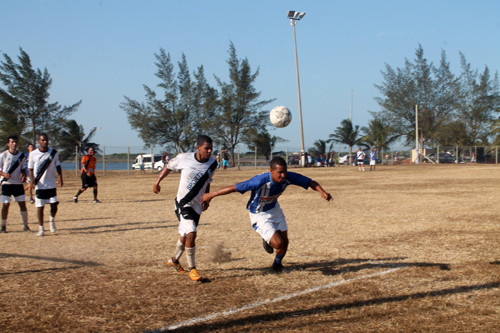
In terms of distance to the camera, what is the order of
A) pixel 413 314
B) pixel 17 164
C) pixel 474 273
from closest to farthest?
pixel 413 314
pixel 474 273
pixel 17 164

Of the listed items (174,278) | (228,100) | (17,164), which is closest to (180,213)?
(174,278)

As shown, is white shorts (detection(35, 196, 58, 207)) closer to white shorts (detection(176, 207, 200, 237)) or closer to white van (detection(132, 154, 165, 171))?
white shorts (detection(176, 207, 200, 237))

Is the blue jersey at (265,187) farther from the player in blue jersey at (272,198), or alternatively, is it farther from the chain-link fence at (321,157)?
the chain-link fence at (321,157)

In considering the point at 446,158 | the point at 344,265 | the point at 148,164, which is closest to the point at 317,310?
the point at 344,265

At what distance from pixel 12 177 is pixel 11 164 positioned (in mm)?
314

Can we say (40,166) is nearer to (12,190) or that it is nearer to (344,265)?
(12,190)

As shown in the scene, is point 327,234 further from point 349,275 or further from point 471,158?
point 471,158

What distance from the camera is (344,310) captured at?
4.68m

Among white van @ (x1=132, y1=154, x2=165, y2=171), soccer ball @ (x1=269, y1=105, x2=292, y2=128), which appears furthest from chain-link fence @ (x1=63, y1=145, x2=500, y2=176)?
soccer ball @ (x1=269, y1=105, x2=292, y2=128)

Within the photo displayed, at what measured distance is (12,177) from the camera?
33.5ft

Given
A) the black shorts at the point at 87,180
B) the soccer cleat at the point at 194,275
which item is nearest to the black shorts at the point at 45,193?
the soccer cleat at the point at 194,275

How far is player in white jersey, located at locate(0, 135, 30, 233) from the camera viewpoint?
10.0 metres

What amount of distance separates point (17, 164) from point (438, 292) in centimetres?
892

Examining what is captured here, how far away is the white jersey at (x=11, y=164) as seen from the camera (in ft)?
32.9
